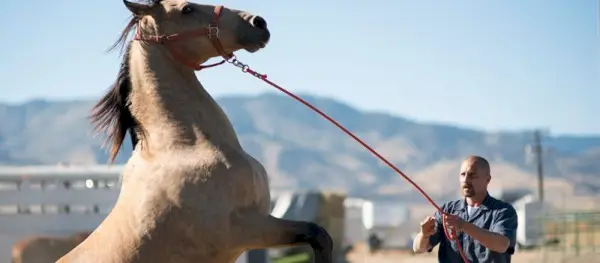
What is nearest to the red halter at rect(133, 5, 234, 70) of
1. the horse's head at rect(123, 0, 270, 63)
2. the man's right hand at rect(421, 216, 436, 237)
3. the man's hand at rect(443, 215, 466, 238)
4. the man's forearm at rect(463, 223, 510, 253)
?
the horse's head at rect(123, 0, 270, 63)

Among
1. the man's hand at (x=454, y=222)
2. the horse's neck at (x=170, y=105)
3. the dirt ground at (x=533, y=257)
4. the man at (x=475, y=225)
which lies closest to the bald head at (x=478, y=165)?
the man at (x=475, y=225)

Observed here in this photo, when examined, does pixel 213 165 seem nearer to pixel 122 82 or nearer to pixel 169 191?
pixel 169 191

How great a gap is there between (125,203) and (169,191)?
377 mm

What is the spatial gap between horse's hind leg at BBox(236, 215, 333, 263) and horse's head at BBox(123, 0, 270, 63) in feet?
3.86

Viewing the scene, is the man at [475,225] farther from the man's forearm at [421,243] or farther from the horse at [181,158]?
the horse at [181,158]

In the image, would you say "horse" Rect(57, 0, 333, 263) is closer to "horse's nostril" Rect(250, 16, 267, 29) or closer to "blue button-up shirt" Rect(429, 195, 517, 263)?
"horse's nostril" Rect(250, 16, 267, 29)

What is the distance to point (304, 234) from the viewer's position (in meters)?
6.89

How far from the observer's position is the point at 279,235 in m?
6.82

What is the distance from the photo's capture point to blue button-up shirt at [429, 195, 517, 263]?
23.2 feet

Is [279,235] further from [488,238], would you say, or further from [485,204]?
[485,204]

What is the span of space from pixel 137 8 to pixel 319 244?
1.98 m

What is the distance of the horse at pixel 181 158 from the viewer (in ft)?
22.5

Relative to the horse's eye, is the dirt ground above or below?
below

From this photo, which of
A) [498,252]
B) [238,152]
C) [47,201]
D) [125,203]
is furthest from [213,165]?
[47,201]
